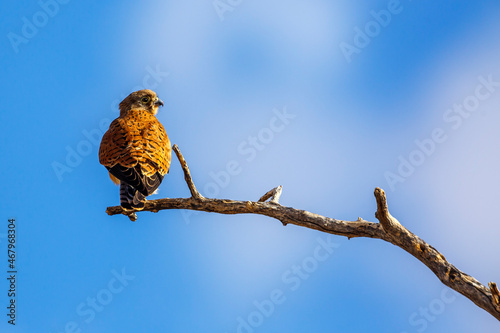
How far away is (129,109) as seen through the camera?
7473mm

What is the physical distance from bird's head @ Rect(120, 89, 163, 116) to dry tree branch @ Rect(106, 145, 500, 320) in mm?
2694

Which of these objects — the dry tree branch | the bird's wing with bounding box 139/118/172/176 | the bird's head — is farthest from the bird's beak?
the dry tree branch

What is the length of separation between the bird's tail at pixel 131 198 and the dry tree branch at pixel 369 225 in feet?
0.29

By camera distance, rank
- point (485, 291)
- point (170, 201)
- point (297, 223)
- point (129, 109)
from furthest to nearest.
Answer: point (129, 109) → point (170, 201) → point (297, 223) → point (485, 291)

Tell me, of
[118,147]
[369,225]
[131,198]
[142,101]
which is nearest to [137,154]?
[118,147]

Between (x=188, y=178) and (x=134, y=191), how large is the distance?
0.85 metres

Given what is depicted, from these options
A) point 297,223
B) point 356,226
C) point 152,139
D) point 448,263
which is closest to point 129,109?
point 152,139

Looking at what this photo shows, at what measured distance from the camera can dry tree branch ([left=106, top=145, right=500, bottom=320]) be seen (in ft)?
12.4

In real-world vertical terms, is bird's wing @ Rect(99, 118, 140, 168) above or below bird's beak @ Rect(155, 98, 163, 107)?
below

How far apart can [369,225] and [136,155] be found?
2904 millimetres

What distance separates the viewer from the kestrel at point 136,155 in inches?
211

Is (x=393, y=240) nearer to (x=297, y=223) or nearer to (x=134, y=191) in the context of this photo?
(x=297, y=223)

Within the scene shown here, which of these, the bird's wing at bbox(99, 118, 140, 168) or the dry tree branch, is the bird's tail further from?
the bird's wing at bbox(99, 118, 140, 168)

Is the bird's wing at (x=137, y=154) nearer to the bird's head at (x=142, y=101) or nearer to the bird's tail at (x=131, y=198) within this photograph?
the bird's tail at (x=131, y=198)
